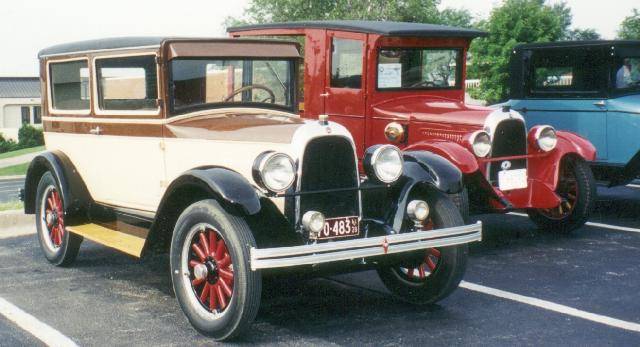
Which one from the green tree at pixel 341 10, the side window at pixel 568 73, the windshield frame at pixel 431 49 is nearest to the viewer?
the windshield frame at pixel 431 49

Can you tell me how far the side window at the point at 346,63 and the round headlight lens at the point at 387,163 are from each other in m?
3.17

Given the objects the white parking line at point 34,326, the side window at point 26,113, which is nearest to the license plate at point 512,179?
the white parking line at point 34,326

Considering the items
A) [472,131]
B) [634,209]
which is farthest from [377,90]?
[634,209]

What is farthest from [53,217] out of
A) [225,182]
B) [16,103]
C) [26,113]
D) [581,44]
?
[26,113]

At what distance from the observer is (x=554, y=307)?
500 cm

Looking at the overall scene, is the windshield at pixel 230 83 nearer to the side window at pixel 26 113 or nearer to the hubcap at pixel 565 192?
the hubcap at pixel 565 192

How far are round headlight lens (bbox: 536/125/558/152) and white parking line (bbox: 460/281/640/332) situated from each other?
2056 millimetres

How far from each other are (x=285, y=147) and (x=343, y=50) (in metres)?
3.55

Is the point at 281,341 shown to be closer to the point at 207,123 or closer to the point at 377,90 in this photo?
the point at 207,123

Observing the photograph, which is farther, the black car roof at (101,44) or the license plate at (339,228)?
the black car roof at (101,44)

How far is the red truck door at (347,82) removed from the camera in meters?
7.85

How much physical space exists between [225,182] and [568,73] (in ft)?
18.5

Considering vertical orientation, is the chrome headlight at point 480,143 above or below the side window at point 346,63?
below

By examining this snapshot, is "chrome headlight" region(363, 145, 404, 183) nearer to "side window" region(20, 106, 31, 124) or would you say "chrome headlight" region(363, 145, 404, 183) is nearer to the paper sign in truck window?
the paper sign in truck window
